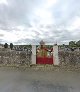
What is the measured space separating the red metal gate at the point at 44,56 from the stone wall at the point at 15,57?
104 cm

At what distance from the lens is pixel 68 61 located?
2006cm

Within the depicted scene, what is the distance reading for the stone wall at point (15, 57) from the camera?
20773mm

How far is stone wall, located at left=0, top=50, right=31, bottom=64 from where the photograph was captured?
68.2 feet

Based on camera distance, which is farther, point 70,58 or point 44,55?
point 44,55

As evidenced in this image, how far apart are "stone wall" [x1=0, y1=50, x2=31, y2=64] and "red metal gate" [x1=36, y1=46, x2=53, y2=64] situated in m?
1.04

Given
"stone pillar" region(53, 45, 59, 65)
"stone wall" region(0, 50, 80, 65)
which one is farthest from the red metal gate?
"stone wall" region(0, 50, 80, 65)

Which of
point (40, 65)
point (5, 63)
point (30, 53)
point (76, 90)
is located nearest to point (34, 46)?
point (30, 53)

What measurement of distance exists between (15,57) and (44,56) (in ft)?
10.1

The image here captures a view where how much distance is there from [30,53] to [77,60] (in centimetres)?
490

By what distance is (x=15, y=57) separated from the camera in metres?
21.0

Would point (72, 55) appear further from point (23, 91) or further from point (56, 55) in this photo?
point (23, 91)

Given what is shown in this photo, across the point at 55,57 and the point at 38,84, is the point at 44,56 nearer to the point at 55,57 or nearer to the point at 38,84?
the point at 55,57

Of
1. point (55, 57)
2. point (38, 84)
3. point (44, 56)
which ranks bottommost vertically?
point (38, 84)

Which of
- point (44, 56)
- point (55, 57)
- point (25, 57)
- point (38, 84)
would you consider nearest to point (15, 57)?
point (25, 57)
